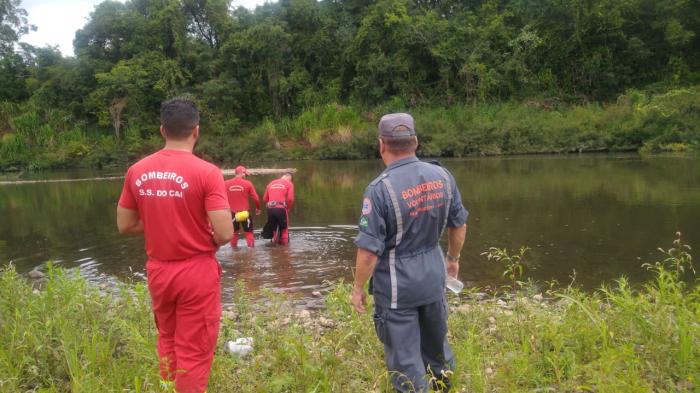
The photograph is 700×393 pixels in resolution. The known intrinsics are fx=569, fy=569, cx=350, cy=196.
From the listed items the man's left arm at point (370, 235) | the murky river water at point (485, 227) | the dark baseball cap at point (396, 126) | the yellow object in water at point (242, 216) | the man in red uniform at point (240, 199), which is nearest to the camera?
the man's left arm at point (370, 235)

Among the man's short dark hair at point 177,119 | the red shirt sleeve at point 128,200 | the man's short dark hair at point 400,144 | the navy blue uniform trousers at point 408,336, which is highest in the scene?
the man's short dark hair at point 177,119

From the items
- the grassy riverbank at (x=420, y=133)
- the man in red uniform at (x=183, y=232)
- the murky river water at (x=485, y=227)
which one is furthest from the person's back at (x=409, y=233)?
the grassy riverbank at (x=420, y=133)

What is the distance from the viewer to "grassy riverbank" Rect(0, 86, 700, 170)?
26.4 meters

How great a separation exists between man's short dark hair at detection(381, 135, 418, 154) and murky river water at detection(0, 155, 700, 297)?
13.2 ft

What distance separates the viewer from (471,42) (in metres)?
36.8

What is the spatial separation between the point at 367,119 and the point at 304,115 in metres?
4.10

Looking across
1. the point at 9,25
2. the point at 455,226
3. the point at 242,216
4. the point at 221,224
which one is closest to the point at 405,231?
the point at 455,226

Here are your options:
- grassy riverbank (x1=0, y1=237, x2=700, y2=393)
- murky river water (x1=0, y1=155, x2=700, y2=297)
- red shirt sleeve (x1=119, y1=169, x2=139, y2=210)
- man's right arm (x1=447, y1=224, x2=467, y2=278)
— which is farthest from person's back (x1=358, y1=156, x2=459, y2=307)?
murky river water (x1=0, y1=155, x2=700, y2=297)

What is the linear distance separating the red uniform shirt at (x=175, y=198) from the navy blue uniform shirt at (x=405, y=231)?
85 centimetres

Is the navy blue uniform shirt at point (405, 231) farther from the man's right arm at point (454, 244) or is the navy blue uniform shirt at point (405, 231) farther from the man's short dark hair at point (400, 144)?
the man's right arm at point (454, 244)

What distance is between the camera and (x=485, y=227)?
1102cm

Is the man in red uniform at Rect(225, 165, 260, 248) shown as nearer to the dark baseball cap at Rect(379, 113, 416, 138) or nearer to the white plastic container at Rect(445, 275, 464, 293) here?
the white plastic container at Rect(445, 275, 464, 293)

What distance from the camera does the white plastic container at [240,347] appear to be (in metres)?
4.26

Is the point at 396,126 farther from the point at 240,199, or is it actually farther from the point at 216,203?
the point at 240,199
